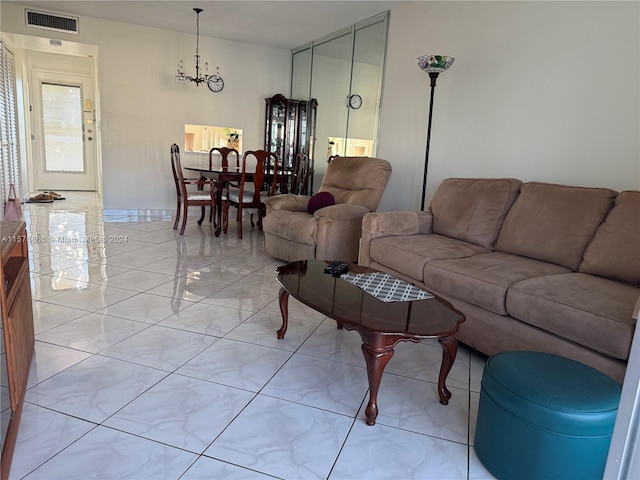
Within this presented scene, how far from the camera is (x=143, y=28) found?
218 inches

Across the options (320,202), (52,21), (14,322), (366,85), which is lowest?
(14,322)

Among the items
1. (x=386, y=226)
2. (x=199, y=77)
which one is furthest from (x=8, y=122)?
(x=386, y=226)

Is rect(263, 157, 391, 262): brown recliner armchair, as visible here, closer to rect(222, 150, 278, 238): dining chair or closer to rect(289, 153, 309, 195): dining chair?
rect(289, 153, 309, 195): dining chair

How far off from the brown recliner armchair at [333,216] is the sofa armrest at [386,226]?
514mm

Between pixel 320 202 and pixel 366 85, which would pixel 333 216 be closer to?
pixel 320 202

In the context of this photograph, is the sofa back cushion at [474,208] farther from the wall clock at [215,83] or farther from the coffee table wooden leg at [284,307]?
the wall clock at [215,83]

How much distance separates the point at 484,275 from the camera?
2.13 meters

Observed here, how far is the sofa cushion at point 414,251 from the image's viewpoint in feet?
8.20

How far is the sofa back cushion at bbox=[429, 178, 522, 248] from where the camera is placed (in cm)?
280

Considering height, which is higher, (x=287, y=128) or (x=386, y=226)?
(x=287, y=128)

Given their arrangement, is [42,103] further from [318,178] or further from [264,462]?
[264,462]

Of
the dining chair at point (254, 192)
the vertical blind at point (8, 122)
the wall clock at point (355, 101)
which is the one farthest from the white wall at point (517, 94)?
the vertical blind at point (8, 122)

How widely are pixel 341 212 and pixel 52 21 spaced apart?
14.7 ft

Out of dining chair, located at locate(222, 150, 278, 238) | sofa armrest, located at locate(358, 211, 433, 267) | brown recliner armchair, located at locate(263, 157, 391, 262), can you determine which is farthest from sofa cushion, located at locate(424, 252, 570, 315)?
dining chair, located at locate(222, 150, 278, 238)
